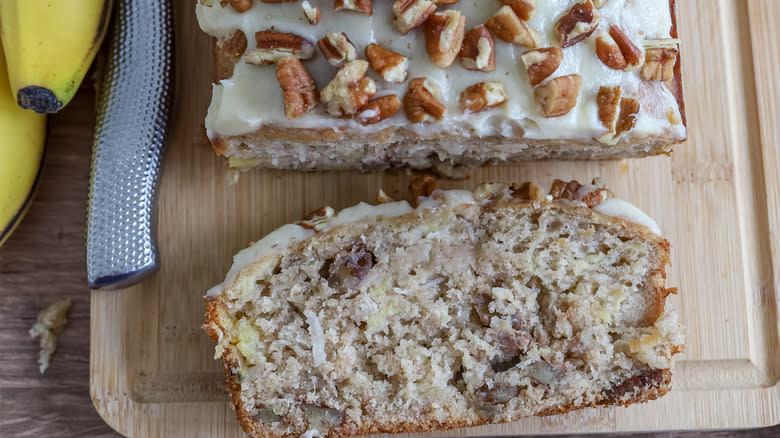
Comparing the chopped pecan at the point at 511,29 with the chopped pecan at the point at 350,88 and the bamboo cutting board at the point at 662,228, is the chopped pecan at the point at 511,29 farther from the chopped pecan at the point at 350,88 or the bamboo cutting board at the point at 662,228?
the bamboo cutting board at the point at 662,228

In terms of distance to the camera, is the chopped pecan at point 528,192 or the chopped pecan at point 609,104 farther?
the chopped pecan at point 528,192

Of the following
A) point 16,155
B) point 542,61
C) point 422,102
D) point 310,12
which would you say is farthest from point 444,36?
point 16,155

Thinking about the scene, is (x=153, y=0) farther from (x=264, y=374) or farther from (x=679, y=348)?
(x=679, y=348)

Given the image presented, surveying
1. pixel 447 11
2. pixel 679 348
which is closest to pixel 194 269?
pixel 447 11

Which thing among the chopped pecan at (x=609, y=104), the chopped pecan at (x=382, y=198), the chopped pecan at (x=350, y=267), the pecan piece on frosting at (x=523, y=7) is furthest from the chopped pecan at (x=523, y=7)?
the chopped pecan at (x=350, y=267)

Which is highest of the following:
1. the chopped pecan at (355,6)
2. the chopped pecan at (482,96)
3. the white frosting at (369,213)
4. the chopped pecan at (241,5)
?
the chopped pecan at (241,5)

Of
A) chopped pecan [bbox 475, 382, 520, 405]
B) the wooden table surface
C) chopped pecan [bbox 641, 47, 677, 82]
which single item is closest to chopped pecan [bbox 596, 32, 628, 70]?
chopped pecan [bbox 641, 47, 677, 82]
